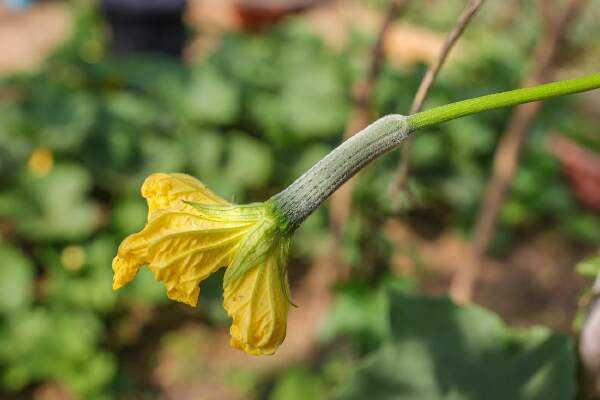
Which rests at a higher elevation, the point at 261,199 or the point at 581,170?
the point at 581,170

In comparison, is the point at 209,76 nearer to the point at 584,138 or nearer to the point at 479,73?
the point at 479,73

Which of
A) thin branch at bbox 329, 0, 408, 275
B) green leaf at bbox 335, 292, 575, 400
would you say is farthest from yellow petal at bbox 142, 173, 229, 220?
thin branch at bbox 329, 0, 408, 275

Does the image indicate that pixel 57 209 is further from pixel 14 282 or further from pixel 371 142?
pixel 371 142

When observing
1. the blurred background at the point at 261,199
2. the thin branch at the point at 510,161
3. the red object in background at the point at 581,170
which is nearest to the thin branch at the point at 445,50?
the blurred background at the point at 261,199

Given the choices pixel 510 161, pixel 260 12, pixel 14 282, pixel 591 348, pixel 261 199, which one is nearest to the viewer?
pixel 591 348

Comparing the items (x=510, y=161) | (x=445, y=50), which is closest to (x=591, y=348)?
(x=445, y=50)

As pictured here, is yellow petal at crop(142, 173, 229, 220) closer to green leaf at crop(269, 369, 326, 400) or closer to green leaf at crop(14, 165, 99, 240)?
green leaf at crop(269, 369, 326, 400)
